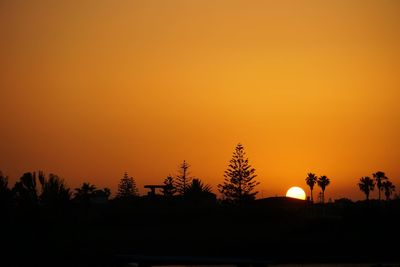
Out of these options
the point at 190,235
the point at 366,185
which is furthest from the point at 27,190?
the point at 366,185

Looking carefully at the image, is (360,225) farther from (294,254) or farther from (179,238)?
(179,238)

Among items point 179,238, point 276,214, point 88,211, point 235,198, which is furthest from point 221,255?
point 235,198

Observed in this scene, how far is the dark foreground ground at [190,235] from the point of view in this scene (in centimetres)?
3203

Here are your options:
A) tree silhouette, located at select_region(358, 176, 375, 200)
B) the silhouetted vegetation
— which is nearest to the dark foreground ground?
the silhouetted vegetation

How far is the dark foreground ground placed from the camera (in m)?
32.0

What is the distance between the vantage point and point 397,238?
4372 centimetres

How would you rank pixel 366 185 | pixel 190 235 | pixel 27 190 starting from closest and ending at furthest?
pixel 27 190 < pixel 190 235 < pixel 366 185

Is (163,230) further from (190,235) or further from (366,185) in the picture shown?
(366,185)

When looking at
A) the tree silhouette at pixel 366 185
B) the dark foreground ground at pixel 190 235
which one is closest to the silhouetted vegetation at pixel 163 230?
the dark foreground ground at pixel 190 235

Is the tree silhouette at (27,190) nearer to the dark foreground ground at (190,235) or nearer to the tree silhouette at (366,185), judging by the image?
the dark foreground ground at (190,235)

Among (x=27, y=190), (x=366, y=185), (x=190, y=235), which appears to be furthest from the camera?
(x=366, y=185)

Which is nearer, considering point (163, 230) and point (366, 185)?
point (163, 230)

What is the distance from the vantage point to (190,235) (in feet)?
157

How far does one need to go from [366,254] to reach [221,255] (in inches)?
368
